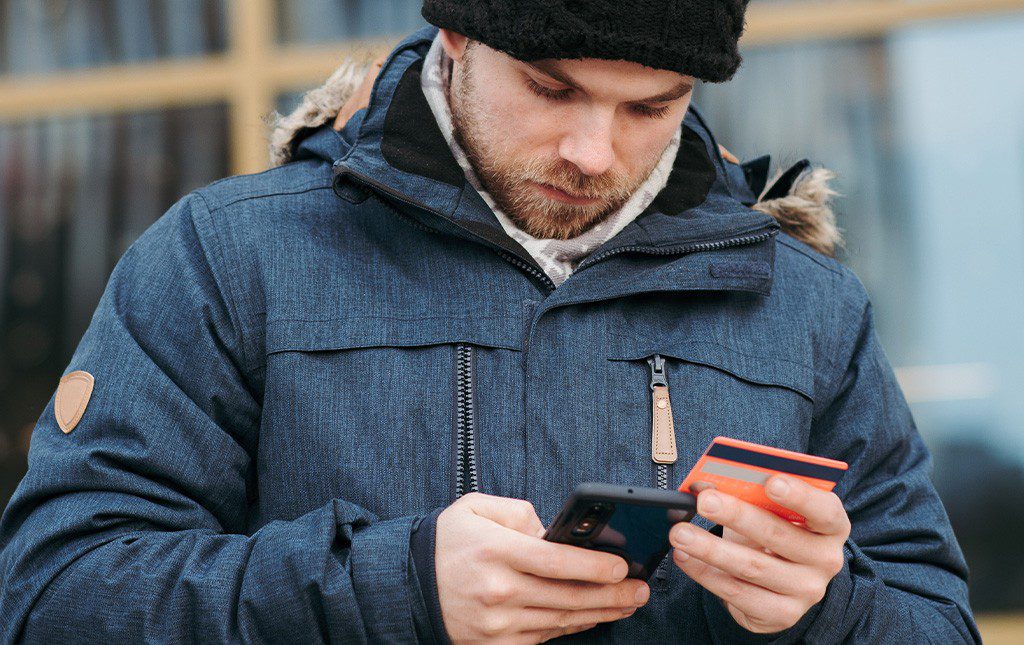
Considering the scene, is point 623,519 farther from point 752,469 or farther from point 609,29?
point 609,29

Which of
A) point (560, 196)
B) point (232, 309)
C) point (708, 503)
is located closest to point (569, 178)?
A: point (560, 196)

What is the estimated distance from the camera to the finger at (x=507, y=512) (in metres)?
1.55

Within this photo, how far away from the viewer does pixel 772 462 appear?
4.82 feet

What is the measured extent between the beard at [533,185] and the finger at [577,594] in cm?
60

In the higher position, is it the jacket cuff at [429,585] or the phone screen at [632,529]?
the phone screen at [632,529]

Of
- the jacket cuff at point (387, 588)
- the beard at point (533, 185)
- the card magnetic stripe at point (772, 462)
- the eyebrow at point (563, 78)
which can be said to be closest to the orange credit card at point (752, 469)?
the card magnetic stripe at point (772, 462)

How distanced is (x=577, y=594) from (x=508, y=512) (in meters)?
0.14

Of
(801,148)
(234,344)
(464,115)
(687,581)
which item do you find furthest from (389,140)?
(801,148)

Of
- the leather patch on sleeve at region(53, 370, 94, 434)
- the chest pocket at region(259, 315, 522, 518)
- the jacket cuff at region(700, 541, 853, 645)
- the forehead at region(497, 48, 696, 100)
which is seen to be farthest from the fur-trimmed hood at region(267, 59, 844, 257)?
the jacket cuff at region(700, 541, 853, 645)

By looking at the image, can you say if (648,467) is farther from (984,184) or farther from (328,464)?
(984,184)

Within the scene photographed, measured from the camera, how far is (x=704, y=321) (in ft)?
6.28

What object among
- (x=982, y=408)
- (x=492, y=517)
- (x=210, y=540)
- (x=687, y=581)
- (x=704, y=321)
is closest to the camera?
(x=492, y=517)

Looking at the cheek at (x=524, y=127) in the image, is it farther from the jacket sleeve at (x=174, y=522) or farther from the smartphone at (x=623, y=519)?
the smartphone at (x=623, y=519)

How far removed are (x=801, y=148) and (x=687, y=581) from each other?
2482 mm
